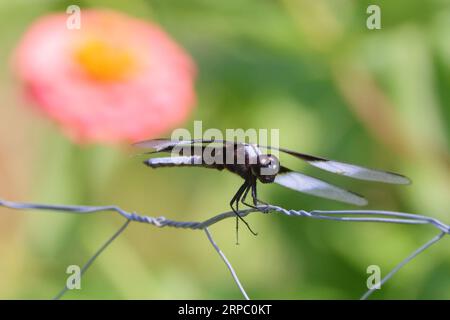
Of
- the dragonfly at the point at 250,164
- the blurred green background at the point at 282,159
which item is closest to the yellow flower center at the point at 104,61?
the blurred green background at the point at 282,159

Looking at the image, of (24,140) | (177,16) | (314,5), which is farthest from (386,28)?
(24,140)

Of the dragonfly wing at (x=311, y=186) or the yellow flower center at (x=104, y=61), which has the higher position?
the yellow flower center at (x=104, y=61)

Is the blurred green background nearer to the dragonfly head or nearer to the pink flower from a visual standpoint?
the pink flower

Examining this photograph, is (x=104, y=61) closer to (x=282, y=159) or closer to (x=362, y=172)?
(x=282, y=159)
